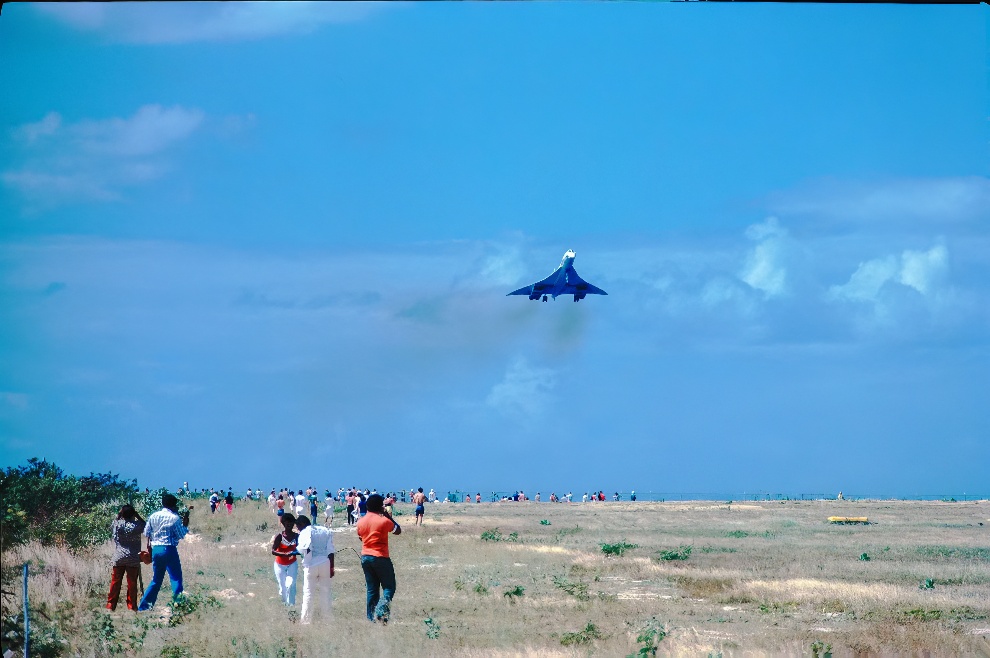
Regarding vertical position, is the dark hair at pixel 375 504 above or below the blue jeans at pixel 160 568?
above

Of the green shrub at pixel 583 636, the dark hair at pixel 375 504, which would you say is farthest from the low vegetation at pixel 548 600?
the dark hair at pixel 375 504

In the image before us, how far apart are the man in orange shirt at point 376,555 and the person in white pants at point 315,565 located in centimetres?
54

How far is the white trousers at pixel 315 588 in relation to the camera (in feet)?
52.6

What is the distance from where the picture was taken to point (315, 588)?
16.2 meters

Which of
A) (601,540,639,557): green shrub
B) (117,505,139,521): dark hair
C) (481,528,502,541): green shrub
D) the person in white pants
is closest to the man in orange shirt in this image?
the person in white pants

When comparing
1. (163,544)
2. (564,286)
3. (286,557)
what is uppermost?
(564,286)

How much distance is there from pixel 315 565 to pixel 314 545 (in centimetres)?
31

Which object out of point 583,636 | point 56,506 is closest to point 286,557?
point 583,636

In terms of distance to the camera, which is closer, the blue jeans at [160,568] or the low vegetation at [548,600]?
the low vegetation at [548,600]

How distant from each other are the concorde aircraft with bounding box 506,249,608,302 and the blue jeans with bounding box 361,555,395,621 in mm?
36756

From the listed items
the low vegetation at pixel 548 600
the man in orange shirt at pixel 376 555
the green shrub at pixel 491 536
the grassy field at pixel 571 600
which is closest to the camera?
the low vegetation at pixel 548 600

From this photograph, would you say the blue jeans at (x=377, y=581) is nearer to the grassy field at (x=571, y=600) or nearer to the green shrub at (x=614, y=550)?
the grassy field at (x=571, y=600)

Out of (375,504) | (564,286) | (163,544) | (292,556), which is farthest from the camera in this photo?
(564,286)

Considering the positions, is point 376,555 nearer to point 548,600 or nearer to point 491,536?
point 548,600
